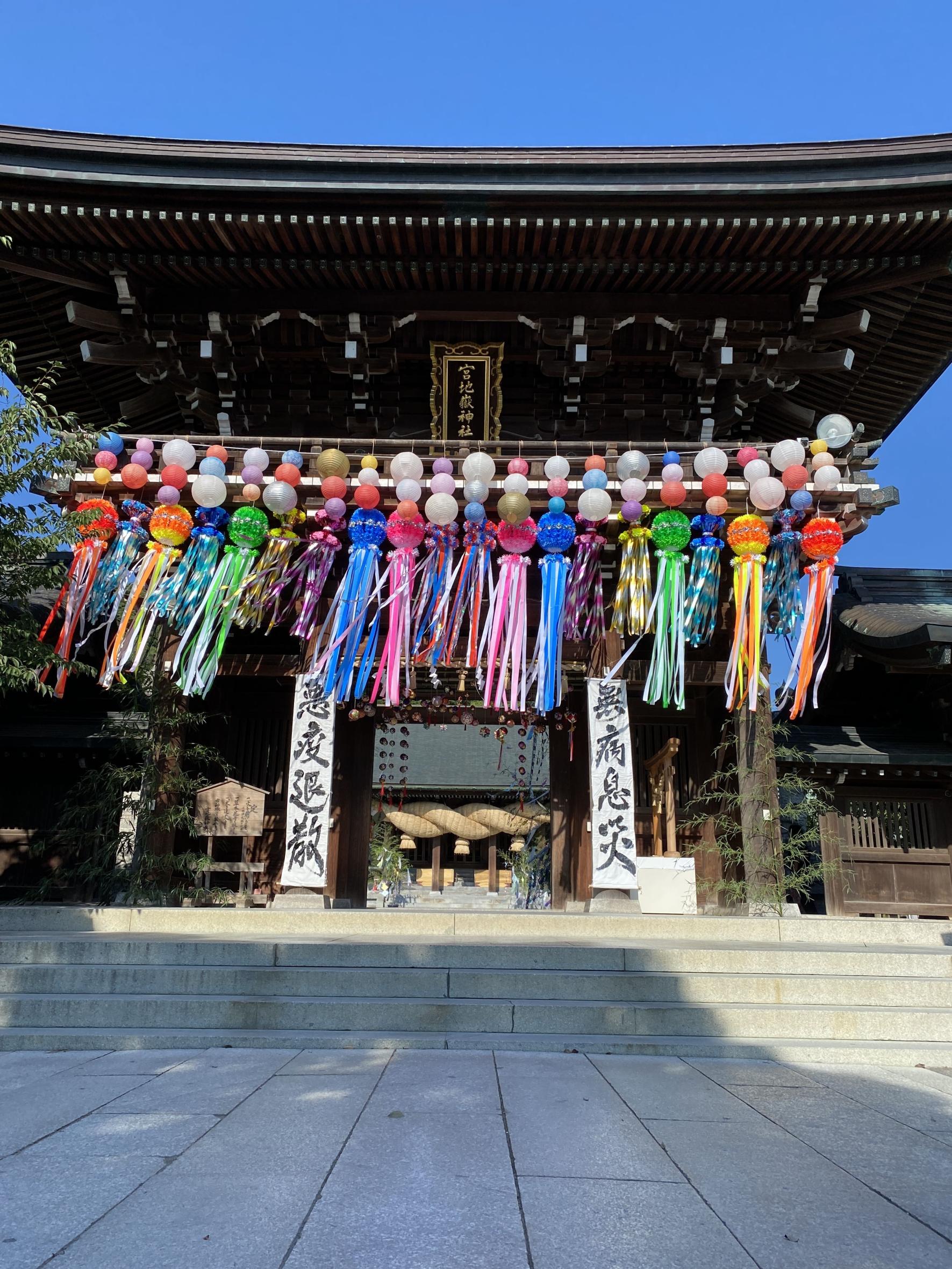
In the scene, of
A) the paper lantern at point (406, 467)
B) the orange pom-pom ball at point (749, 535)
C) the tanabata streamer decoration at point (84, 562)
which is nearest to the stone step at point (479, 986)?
the tanabata streamer decoration at point (84, 562)

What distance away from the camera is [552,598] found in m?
8.16

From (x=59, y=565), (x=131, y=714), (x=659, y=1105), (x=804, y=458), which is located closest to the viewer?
(x=659, y=1105)

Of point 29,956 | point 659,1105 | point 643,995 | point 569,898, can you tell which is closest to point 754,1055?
point 643,995

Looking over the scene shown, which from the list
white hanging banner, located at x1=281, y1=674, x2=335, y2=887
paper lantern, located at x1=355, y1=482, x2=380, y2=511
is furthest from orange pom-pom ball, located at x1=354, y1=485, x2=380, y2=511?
white hanging banner, located at x1=281, y1=674, x2=335, y2=887

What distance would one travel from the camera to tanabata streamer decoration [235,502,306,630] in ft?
27.0

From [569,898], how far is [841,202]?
27.5ft

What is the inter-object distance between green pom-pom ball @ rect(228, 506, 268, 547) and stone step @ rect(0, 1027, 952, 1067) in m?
4.75

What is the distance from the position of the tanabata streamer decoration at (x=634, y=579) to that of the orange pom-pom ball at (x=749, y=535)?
0.85 metres

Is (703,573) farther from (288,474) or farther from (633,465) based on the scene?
(288,474)

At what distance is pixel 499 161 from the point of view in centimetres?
811

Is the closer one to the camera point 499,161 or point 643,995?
point 643,995

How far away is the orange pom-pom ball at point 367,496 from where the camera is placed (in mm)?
8133

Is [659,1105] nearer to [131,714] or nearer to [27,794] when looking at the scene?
[131,714]

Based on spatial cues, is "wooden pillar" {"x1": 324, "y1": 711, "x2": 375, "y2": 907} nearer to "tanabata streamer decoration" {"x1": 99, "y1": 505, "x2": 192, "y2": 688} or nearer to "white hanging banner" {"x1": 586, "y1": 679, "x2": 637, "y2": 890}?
"tanabata streamer decoration" {"x1": 99, "y1": 505, "x2": 192, "y2": 688}
